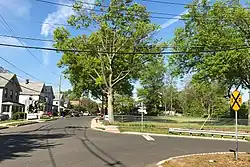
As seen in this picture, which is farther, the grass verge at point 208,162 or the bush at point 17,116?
the bush at point 17,116

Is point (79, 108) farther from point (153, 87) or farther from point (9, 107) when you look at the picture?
point (9, 107)

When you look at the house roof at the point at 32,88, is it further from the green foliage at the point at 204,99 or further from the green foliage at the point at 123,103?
the green foliage at the point at 204,99

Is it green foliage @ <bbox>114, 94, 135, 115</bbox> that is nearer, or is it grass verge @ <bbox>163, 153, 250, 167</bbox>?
grass verge @ <bbox>163, 153, 250, 167</bbox>

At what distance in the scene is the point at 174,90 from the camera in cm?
9400

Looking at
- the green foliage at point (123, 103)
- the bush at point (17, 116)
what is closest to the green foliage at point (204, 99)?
the green foliage at point (123, 103)

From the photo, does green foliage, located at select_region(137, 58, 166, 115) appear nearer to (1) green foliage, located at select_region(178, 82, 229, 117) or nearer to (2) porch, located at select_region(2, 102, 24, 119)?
(1) green foliage, located at select_region(178, 82, 229, 117)

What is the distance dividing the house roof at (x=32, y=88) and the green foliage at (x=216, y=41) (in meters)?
47.8

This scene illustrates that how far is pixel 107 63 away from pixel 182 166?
1319 inches

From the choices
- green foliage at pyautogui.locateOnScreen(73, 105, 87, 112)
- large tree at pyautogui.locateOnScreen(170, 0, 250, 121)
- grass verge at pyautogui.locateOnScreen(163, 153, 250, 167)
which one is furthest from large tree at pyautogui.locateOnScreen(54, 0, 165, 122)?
green foliage at pyautogui.locateOnScreen(73, 105, 87, 112)

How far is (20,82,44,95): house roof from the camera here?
7906 cm

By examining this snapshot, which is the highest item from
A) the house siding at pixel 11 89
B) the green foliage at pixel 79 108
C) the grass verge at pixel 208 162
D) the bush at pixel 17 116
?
the house siding at pixel 11 89

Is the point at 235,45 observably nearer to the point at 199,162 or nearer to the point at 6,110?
the point at 199,162

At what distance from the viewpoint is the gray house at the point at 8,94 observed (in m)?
52.6

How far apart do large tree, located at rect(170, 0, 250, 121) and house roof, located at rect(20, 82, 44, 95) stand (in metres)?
47.7
